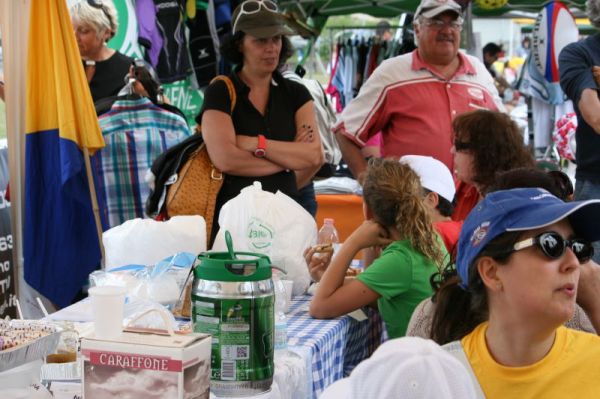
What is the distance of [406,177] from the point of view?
303 centimetres

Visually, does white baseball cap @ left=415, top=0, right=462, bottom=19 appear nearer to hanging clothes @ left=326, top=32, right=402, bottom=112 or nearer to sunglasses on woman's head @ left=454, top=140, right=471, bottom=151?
sunglasses on woman's head @ left=454, top=140, right=471, bottom=151

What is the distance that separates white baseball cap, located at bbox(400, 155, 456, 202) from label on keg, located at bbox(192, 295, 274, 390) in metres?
1.54

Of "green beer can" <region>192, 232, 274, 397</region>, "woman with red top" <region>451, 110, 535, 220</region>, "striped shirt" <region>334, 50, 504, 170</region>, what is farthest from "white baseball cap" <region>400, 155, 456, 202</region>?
"green beer can" <region>192, 232, 274, 397</region>

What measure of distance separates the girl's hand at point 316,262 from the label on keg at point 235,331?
1.23 m

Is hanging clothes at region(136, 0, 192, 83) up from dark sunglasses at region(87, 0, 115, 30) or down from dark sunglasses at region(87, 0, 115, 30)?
down

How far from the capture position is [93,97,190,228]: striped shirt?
439cm

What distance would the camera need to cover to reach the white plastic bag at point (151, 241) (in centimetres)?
308

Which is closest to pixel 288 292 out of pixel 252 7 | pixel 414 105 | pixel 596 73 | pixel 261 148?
pixel 261 148

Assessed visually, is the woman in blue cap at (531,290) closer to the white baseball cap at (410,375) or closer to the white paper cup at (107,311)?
the white baseball cap at (410,375)

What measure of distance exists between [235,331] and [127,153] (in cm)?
264

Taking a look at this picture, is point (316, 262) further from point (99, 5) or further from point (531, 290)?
point (99, 5)

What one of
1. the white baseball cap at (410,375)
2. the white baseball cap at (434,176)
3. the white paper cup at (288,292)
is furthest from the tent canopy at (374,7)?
the white baseball cap at (410,375)

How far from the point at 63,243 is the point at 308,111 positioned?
1209 mm

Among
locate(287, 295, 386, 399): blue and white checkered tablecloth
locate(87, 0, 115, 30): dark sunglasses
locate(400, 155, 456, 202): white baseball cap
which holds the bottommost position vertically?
locate(287, 295, 386, 399): blue and white checkered tablecloth
